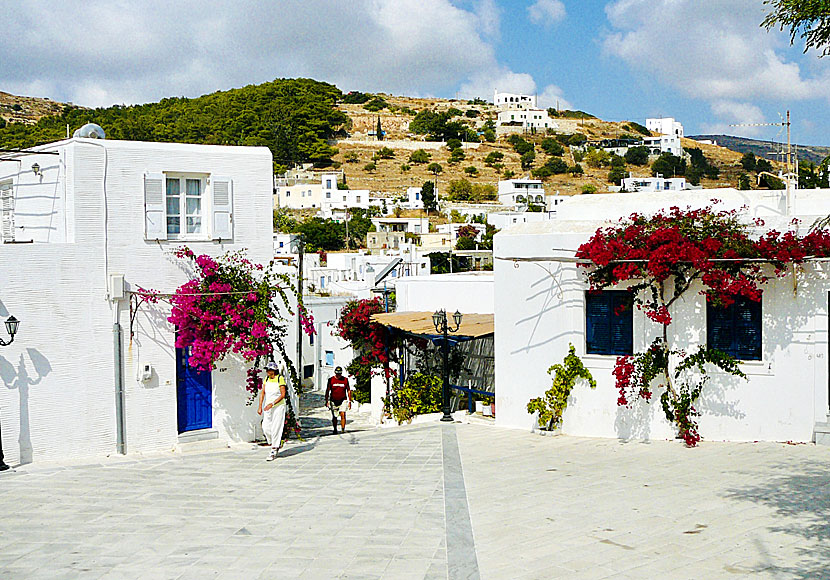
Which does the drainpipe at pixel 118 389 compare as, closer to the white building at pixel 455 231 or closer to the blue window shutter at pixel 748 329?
the blue window shutter at pixel 748 329

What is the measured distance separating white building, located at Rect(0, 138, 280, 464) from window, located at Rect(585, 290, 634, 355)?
18.5 feet

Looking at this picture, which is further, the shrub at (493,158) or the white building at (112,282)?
the shrub at (493,158)

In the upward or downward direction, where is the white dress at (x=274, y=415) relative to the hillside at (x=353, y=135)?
downward

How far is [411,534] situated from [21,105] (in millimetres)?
145394

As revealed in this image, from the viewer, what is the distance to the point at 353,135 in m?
163

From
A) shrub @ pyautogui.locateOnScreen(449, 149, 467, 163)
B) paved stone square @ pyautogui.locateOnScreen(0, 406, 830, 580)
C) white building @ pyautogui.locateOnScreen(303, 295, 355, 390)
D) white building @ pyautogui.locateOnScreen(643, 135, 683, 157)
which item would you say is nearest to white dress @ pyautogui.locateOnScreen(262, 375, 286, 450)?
paved stone square @ pyautogui.locateOnScreen(0, 406, 830, 580)

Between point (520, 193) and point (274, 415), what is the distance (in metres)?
114

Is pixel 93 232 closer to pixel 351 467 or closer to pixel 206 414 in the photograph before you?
pixel 206 414

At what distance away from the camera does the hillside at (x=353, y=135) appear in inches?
4818

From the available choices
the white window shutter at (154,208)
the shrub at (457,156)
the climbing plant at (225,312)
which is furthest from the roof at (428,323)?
the shrub at (457,156)

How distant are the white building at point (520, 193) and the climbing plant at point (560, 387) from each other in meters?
106

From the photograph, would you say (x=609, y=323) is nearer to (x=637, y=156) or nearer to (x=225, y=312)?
(x=225, y=312)

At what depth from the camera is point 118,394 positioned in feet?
40.9

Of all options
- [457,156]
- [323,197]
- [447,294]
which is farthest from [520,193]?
[447,294]
